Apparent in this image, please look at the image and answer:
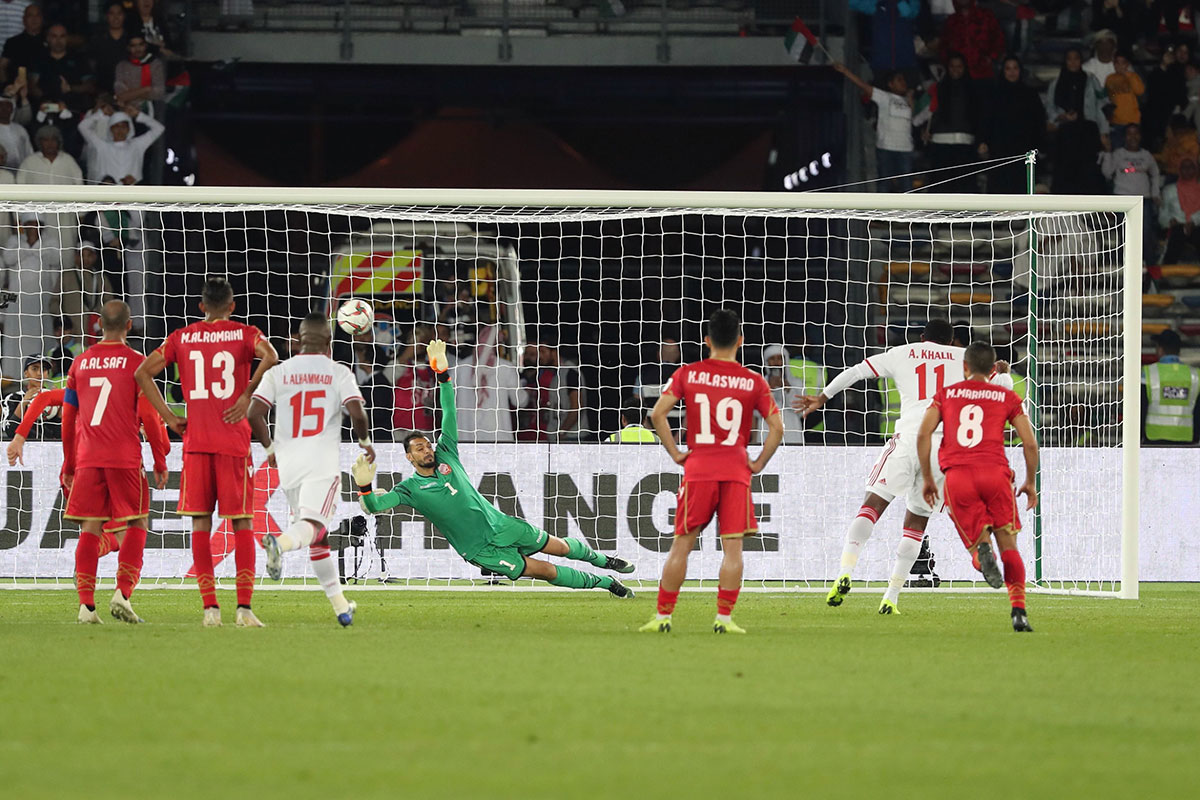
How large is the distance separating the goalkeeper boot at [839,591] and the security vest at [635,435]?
3535 mm

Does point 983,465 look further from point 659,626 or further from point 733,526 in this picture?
point 659,626

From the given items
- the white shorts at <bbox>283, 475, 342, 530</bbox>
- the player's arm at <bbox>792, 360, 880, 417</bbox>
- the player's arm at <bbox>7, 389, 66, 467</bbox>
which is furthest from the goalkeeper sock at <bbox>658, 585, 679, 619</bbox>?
the player's arm at <bbox>7, 389, 66, 467</bbox>

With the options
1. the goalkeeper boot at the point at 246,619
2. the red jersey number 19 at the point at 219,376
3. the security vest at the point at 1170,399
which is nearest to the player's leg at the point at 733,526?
the goalkeeper boot at the point at 246,619

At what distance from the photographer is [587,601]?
12.9 meters

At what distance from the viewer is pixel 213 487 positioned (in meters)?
9.68

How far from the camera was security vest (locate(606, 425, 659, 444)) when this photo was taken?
49.7ft

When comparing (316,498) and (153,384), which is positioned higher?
(153,384)

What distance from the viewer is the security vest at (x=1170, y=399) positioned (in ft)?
58.3

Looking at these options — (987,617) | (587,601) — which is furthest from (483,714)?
(587,601)

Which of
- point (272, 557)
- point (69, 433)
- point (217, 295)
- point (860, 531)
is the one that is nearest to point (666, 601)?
point (272, 557)

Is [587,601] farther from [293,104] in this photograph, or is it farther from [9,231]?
[293,104]

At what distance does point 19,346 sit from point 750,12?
10.7 metres

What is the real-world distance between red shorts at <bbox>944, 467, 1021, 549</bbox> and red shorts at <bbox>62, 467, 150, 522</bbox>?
5.01 meters

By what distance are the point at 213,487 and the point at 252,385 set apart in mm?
641
